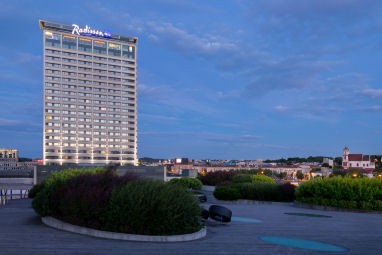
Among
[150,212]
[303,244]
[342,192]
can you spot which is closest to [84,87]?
[342,192]

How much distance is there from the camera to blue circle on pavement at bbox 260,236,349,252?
32.8ft

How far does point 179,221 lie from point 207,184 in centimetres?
3228

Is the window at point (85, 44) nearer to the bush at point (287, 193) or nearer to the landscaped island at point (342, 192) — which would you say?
the bush at point (287, 193)

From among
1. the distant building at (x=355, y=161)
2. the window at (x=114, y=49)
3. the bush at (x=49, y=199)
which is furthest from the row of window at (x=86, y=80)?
the bush at (x=49, y=199)

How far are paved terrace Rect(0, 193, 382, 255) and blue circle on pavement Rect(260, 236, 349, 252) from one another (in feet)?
1.03

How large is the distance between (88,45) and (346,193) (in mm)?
132716

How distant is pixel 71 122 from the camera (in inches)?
5364

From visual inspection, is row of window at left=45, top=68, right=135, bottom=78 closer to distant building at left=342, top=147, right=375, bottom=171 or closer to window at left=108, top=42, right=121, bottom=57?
window at left=108, top=42, right=121, bottom=57

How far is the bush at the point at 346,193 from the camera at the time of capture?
67.6ft

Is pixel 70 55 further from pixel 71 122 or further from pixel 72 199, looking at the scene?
pixel 72 199

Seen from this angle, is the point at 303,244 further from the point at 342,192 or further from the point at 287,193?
the point at 287,193

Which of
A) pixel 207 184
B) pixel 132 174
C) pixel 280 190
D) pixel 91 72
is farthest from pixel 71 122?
pixel 132 174

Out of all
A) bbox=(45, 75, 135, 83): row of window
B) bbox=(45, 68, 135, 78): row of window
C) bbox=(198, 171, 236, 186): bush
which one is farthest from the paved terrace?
bbox=(45, 68, 135, 78): row of window

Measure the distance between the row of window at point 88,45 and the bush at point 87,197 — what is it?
13071cm
